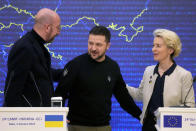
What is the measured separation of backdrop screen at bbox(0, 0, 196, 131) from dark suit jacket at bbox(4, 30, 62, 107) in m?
1.23

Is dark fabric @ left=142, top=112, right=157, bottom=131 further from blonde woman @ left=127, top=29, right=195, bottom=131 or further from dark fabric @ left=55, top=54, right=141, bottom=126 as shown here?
dark fabric @ left=55, top=54, right=141, bottom=126

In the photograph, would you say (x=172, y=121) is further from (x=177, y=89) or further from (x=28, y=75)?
(x=28, y=75)

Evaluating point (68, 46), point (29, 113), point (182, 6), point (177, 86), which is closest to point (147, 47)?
point (182, 6)

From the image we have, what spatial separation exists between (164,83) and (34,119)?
1.20 metres

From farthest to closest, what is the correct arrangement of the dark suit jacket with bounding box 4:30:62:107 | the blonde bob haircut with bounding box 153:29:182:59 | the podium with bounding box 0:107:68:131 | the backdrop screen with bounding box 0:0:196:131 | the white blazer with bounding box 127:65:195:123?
the backdrop screen with bounding box 0:0:196:131 < the blonde bob haircut with bounding box 153:29:182:59 < the white blazer with bounding box 127:65:195:123 < the dark suit jacket with bounding box 4:30:62:107 < the podium with bounding box 0:107:68:131

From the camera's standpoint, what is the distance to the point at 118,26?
3570 millimetres

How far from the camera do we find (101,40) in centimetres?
269

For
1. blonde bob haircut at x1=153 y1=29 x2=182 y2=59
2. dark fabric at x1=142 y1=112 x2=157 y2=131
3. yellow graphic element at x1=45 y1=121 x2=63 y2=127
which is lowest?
dark fabric at x1=142 y1=112 x2=157 y2=131

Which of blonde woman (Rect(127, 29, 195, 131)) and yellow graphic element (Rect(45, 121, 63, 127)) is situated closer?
yellow graphic element (Rect(45, 121, 63, 127))

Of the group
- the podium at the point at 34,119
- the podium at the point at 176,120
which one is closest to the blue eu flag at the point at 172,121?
the podium at the point at 176,120

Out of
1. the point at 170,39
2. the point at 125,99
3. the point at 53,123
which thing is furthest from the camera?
the point at 125,99

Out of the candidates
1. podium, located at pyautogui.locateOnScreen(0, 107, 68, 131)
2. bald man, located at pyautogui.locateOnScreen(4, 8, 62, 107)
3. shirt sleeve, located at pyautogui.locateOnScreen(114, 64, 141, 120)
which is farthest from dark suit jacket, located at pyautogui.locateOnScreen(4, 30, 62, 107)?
Answer: shirt sleeve, located at pyautogui.locateOnScreen(114, 64, 141, 120)

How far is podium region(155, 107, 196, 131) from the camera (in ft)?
6.14

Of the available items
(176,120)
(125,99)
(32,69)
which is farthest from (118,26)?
(176,120)
